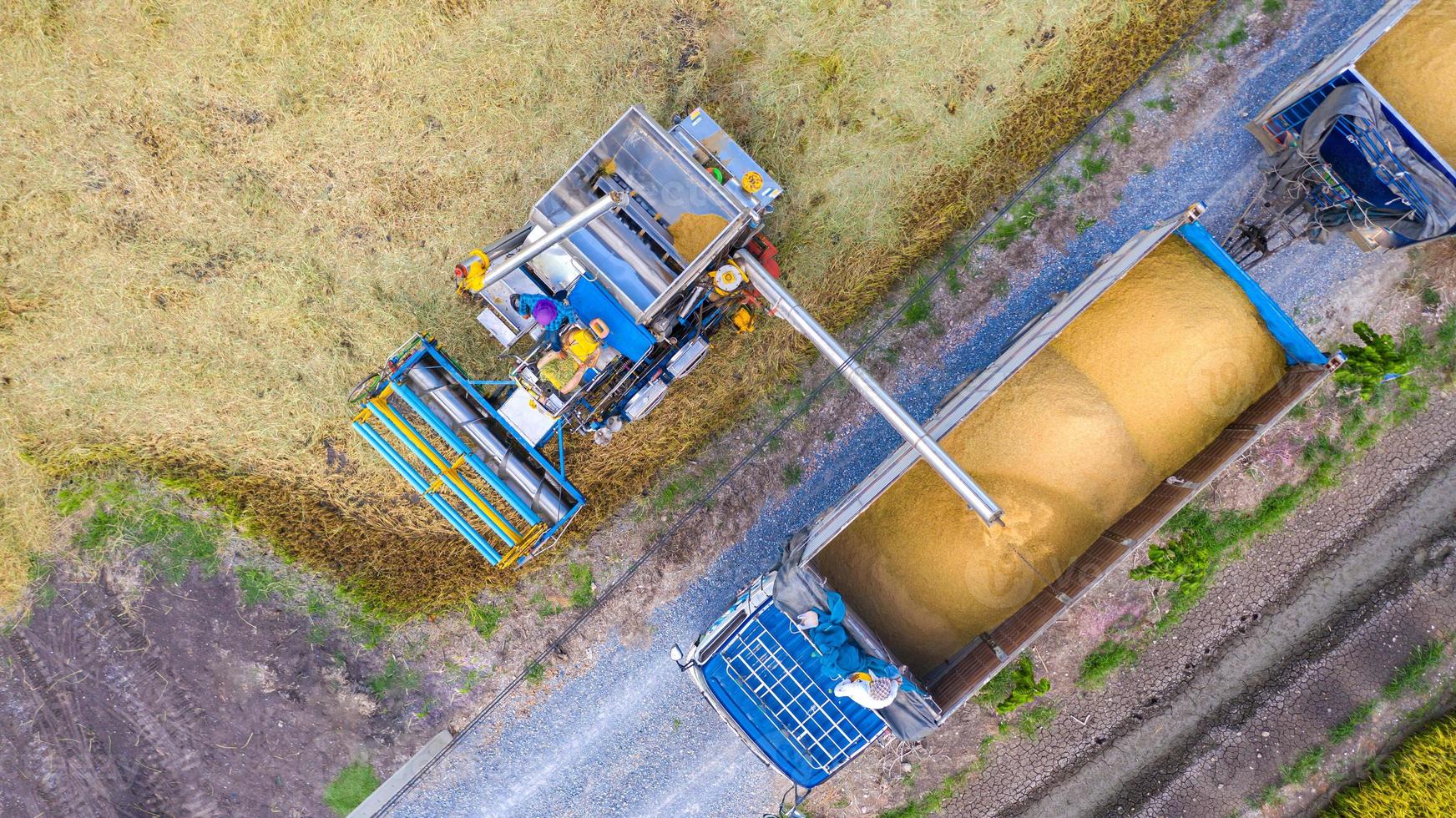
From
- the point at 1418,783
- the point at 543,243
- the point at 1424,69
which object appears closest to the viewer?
the point at 543,243

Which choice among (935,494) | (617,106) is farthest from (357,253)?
(935,494)

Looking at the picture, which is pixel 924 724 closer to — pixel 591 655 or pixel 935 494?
pixel 935 494

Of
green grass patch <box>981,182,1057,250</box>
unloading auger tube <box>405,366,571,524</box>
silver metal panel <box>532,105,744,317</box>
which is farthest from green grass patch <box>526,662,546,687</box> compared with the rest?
green grass patch <box>981,182,1057,250</box>

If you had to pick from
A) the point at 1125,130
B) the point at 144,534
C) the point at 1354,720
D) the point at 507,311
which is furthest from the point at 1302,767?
the point at 144,534

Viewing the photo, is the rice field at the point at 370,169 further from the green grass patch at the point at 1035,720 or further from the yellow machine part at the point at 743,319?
the green grass patch at the point at 1035,720

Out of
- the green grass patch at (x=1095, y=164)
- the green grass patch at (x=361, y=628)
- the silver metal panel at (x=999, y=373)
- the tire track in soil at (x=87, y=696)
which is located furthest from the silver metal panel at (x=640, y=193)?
the tire track in soil at (x=87, y=696)

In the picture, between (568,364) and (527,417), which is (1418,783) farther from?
(527,417)

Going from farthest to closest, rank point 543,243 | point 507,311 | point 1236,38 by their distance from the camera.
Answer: point 1236,38, point 507,311, point 543,243
